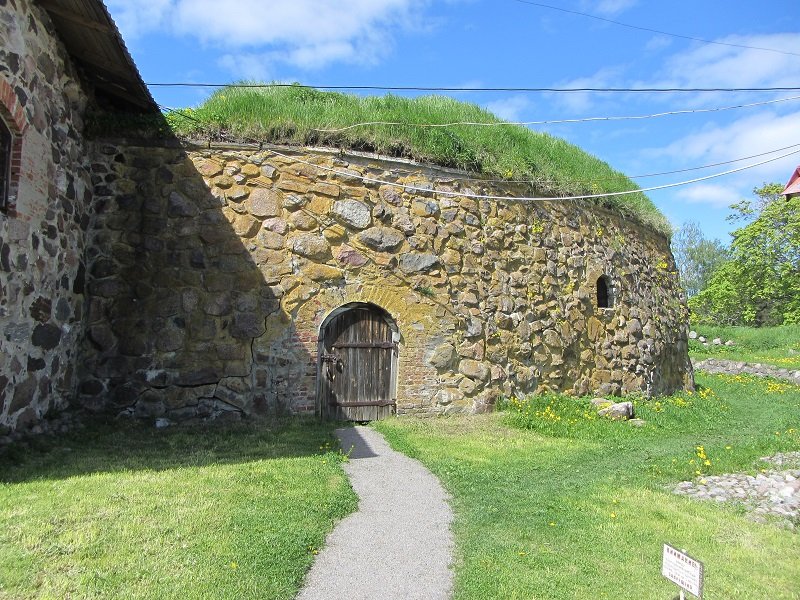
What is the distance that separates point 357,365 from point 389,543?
4.53 m

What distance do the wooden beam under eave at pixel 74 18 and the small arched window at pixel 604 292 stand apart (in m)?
9.55

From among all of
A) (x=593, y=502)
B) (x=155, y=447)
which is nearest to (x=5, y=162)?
(x=155, y=447)

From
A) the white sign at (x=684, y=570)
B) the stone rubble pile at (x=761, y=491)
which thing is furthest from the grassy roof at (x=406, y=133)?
the white sign at (x=684, y=570)

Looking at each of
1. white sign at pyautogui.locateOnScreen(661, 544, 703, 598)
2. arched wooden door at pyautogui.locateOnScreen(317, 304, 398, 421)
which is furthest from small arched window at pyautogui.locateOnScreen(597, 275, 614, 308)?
white sign at pyautogui.locateOnScreen(661, 544, 703, 598)

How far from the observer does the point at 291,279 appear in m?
8.44

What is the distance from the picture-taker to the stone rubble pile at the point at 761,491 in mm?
5230

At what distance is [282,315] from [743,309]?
35.6 m

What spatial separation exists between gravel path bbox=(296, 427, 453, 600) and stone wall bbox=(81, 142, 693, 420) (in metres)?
2.63

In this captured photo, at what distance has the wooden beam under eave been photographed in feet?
21.4

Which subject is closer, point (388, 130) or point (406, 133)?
point (388, 130)

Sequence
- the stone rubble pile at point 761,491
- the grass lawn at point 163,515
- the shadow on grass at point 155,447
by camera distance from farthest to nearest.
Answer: the shadow on grass at point 155,447, the stone rubble pile at point 761,491, the grass lawn at point 163,515

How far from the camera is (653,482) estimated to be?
6.18 m

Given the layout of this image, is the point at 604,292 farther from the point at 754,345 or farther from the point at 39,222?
the point at 754,345

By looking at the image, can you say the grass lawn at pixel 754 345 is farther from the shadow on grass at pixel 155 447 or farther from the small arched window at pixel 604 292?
the shadow on grass at pixel 155 447
